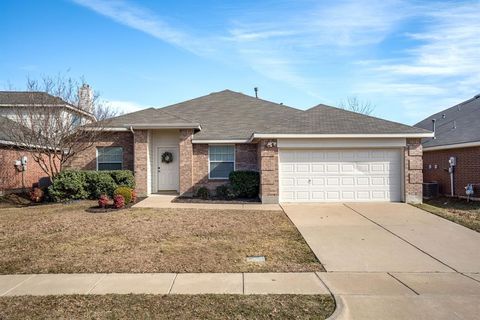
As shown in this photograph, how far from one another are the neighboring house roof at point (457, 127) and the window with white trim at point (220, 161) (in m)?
9.63

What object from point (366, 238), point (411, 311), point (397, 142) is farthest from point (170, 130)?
point (411, 311)

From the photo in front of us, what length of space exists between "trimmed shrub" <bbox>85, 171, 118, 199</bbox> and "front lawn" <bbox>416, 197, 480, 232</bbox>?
12016mm

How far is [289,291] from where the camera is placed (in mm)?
5223

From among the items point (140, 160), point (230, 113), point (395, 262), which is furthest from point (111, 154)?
point (395, 262)

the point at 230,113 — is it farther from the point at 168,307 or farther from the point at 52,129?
the point at 168,307

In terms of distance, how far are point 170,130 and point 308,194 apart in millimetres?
7125

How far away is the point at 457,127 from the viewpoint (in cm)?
1762

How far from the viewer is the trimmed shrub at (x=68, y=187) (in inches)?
573

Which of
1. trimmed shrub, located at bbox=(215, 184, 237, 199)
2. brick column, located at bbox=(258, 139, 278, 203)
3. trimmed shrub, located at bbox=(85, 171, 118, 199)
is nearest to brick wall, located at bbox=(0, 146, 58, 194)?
trimmed shrub, located at bbox=(85, 171, 118, 199)

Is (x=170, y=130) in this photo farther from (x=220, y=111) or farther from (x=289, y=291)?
(x=289, y=291)

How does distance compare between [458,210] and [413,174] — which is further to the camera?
[413,174]

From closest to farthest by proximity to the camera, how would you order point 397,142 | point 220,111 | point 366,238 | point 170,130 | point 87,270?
point 87,270 < point 366,238 < point 397,142 < point 170,130 < point 220,111

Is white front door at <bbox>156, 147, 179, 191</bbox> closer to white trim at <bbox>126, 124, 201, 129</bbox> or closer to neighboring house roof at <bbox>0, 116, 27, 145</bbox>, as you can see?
white trim at <bbox>126, 124, 201, 129</bbox>

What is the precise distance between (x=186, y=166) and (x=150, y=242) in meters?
8.17
